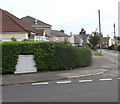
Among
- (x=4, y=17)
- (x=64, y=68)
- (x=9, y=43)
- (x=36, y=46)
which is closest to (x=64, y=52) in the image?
(x=64, y=68)

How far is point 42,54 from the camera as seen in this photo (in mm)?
15414

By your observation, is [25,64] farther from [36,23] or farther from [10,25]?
[36,23]

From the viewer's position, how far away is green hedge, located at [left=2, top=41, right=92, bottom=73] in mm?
14656

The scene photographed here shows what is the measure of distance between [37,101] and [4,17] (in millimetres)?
25918

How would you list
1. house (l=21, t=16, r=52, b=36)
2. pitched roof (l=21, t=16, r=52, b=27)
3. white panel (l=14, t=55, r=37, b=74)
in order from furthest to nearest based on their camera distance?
pitched roof (l=21, t=16, r=52, b=27)
house (l=21, t=16, r=52, b=36)
white panel (l=14, t=55, r=37, b=74)

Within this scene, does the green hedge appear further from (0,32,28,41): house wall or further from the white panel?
(0,32,28,41): house wall

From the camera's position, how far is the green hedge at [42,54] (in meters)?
14.7

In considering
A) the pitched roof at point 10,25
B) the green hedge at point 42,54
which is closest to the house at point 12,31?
the pitched roof at point 10,25

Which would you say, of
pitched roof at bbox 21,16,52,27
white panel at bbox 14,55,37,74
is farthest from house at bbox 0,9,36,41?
pitched roof at bbox 21,16,52,27

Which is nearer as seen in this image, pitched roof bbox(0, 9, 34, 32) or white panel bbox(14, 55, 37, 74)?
white panel bbox(14, 55, 37, 74)

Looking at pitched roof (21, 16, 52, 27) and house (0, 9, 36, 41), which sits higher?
pitched roof (21, 16, 52, 27)

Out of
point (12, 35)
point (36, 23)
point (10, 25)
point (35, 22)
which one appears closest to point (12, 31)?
point (12, 35)

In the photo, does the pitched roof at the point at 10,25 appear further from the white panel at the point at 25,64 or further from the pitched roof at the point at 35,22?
the pitched roof at the point at 35,22

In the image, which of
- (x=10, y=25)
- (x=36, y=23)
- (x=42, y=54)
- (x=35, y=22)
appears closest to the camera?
(x=42, y=54)
